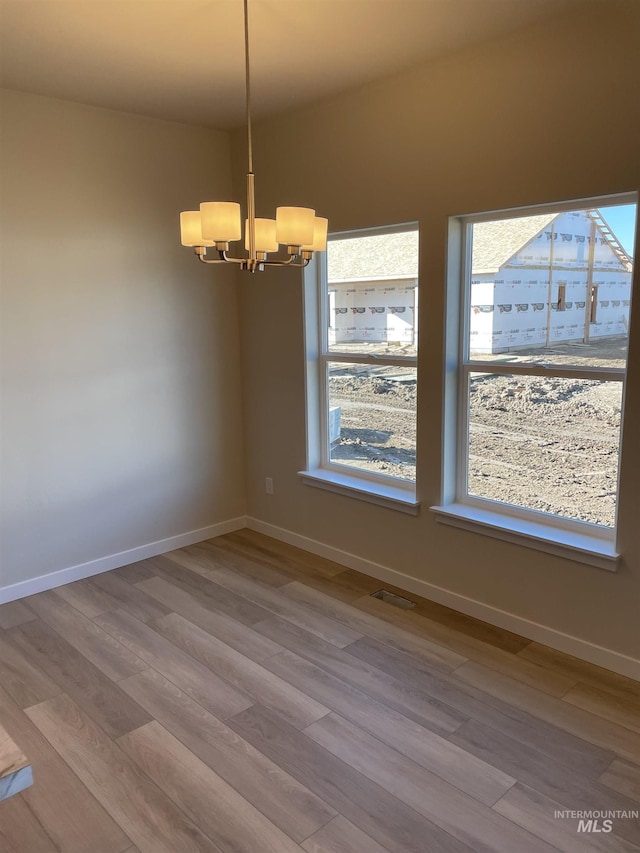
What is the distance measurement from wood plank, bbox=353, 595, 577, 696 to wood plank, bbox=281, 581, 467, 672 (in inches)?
1.8

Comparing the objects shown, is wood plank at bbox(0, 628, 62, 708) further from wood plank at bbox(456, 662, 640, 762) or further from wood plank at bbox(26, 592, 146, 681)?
wood plank at bbox(456, 662, 640, 762)

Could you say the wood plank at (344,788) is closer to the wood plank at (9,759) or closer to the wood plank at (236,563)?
the wood plank at (9,759)

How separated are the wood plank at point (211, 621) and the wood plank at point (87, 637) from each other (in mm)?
398

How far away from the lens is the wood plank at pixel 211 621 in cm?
308

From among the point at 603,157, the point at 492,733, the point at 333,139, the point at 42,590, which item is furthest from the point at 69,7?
the point at 492,733

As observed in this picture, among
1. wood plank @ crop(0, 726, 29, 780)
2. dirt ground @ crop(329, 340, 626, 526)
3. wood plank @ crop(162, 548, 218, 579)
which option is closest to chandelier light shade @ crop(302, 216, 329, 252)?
dirt ground @ crop(329, 340, 626, 526)

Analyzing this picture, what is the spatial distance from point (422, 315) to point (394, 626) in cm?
162

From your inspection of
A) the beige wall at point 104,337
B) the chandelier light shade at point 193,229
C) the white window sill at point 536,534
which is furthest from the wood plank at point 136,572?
the chandelier light shade at point 193,229

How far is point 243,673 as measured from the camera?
2889 millimetres

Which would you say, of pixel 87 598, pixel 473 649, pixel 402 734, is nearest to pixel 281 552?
pixel 87 598

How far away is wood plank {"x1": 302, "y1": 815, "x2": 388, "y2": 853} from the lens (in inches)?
76.9

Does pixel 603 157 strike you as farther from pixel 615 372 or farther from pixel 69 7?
pixel 69 7

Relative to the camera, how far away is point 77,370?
3.71 meters

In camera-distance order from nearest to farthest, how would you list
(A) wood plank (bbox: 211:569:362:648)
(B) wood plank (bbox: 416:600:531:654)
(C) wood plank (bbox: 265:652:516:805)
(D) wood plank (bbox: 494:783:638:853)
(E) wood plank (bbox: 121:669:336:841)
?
(D) wood plank (bbox: 494:783:638:853), (E) wood plank (bbox: 121:669:336:841), (C) wood plank (bbox: 265:652:516:805), (B) wood plank (bbox: 416:600:531:654), (A) wood plank (bbox: 211:569:362:648)
